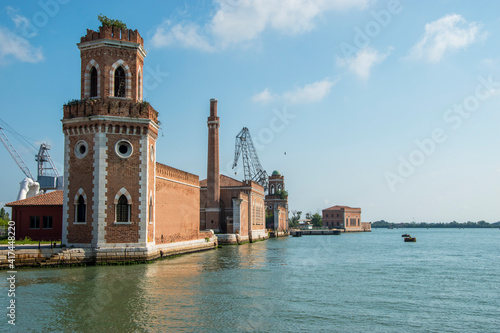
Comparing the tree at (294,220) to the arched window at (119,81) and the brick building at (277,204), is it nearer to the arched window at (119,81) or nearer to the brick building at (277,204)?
the brick building at (277,204)

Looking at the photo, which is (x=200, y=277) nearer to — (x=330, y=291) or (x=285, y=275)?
(x=285, y=275)

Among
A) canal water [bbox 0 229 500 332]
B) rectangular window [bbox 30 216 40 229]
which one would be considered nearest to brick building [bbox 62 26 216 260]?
canal water [bbox 0 229 500 332]

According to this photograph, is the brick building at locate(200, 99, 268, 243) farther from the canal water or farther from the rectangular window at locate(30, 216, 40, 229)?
the canal water

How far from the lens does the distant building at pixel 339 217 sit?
17362cm

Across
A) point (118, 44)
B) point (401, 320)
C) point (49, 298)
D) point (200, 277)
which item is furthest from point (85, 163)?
point (401, 320)

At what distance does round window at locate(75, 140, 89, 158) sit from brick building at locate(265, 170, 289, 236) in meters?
77.4

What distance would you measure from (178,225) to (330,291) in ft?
65.7

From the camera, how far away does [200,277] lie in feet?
81.5

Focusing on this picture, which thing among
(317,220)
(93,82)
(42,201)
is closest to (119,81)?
(93,82)

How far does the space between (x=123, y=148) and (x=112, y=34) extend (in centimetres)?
735

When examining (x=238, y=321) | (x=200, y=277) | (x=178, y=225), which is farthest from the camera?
(x=178, y=225)

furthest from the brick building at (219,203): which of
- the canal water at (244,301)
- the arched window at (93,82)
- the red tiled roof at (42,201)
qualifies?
the canal water at (244,301)

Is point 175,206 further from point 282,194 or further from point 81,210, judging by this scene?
point 282,194

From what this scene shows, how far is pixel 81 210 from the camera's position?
28.1 m
